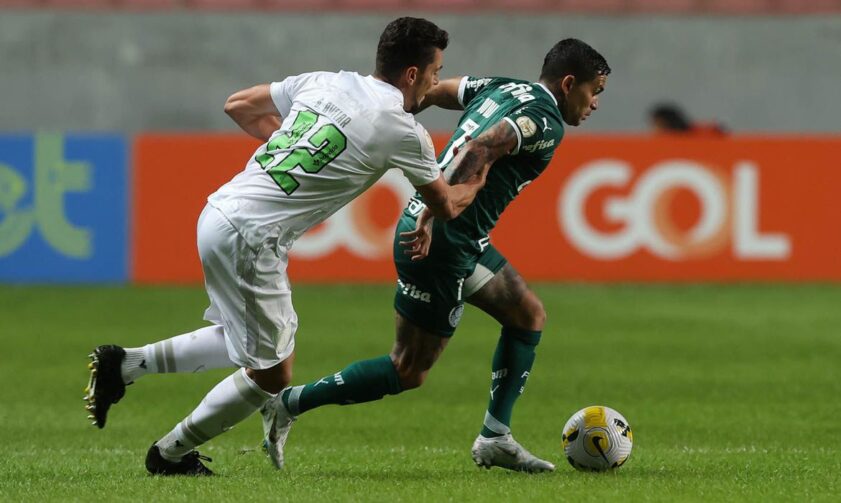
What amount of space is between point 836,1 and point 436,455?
50.5 feet

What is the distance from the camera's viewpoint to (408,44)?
578cm

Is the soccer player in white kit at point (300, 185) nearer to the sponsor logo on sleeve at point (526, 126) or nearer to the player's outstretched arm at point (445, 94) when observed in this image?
the sponsor logo on sleeve at point (526, 126)

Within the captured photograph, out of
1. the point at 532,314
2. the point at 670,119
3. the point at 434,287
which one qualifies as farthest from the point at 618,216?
the point at 434,287

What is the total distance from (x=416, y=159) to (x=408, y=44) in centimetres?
44

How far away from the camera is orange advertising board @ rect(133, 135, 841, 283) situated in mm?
15680

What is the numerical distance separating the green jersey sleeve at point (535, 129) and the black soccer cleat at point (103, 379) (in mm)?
1837

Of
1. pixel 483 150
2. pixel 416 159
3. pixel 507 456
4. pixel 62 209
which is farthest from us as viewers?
pixel 62 209

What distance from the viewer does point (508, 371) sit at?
671 centimetres

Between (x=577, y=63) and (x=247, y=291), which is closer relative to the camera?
(x=247, y=291)

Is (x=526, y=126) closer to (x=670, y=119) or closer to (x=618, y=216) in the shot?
(x=618, y=216)

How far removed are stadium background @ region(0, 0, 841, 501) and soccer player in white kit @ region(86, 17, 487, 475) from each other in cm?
61

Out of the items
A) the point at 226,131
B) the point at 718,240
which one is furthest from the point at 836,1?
the point at 226,131

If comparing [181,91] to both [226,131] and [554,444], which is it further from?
[554,444]

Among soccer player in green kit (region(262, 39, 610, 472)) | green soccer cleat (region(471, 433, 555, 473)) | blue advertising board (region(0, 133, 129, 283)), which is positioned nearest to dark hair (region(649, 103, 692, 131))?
blue advertising board (region(0, 133, 129, 283))
